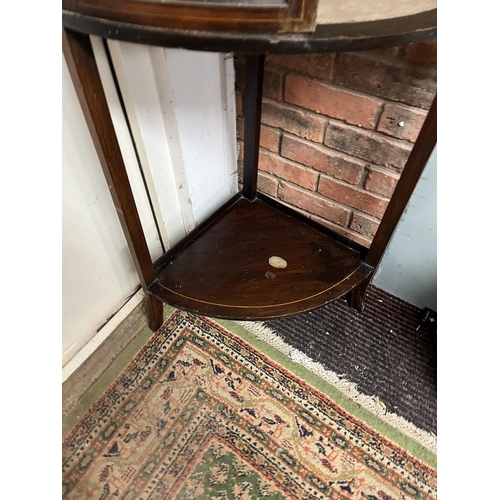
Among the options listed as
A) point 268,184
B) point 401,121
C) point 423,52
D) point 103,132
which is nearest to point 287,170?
point 268,184

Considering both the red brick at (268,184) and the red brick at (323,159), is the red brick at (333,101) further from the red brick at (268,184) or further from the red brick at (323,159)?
the red brick at (268,184)

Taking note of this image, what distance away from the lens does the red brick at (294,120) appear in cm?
94

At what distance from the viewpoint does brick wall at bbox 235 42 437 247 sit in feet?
2.58

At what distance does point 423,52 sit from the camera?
728 millimetres

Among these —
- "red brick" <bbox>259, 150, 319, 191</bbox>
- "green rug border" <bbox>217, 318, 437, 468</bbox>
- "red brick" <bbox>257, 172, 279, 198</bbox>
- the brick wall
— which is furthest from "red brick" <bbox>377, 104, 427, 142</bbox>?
"green rug border" <bbox>217, 318, 437, 468</bbox>

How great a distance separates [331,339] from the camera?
1.06m

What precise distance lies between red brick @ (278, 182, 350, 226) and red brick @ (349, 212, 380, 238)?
0.07 ft

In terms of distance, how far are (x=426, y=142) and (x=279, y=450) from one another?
68 cm

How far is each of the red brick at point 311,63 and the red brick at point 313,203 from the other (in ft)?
1.04

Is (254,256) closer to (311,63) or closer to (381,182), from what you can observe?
(381,182)

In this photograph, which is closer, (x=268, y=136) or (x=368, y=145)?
(x=368, y=145)

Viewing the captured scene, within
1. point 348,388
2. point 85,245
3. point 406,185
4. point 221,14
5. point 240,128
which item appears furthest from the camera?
point 240,128

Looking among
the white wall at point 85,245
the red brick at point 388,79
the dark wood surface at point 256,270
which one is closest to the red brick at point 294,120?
the red brick at point 388,79

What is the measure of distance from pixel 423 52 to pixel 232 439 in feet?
2.78
